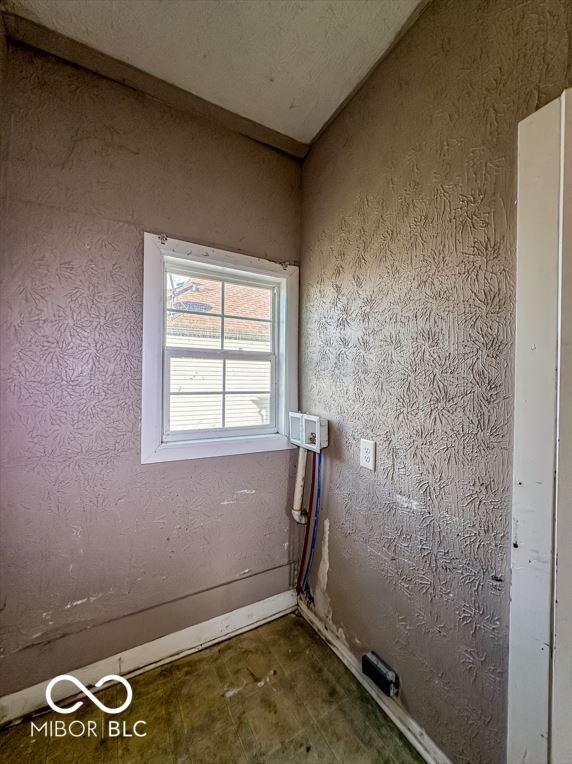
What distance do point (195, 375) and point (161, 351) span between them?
22 centimetres

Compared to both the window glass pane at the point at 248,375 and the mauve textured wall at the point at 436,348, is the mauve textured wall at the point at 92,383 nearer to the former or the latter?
the window glass pane at the point at 248,375

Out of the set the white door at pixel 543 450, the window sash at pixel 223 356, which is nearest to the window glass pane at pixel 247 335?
the window sash at pixel 223 356

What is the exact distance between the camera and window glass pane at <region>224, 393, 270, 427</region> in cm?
172

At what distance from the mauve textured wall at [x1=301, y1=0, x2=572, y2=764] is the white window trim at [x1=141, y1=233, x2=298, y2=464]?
358 mm

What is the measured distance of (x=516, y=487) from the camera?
84 centimetres

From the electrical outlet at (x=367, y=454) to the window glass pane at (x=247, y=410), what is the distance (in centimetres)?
65

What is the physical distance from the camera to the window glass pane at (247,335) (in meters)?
1.72

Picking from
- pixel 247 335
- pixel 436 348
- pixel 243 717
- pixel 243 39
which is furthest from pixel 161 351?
pixel 243 717

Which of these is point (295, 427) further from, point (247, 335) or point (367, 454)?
point (247, 335)

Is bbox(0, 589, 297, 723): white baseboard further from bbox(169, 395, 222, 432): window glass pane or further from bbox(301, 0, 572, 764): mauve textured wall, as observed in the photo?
bbox(169, 395, 222, 432): window glass pane

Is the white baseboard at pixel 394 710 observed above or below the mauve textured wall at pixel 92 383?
below

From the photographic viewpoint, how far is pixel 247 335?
1.78m

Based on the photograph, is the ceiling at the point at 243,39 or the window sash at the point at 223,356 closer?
the ceiling at the point at 243,39

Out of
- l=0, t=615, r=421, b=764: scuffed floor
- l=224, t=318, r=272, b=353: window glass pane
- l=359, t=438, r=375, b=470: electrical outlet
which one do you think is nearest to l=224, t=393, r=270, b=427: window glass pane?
l=224, t=318, r=272, b=353: window glass pane
